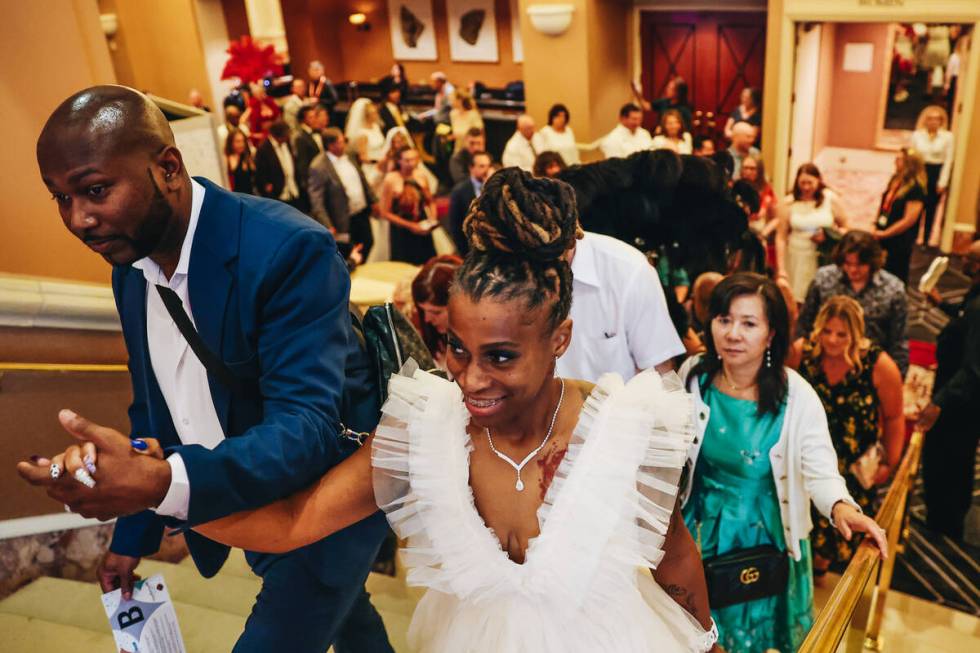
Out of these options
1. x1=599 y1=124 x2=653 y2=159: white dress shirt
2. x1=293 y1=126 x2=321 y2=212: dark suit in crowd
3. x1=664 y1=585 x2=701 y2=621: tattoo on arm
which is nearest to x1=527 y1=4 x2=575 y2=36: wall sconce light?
x1=599 y1=124 x2=653 y2=159: white dress shirt

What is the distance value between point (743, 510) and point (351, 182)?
231 inches

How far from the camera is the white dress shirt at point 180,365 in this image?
176 centimetres

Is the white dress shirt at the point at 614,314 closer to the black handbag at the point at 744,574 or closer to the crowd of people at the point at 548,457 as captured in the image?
the crowd of people at the point at 548,457

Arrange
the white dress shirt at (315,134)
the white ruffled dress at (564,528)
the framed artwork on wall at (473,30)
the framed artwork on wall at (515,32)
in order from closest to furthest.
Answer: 1. the white ruffled dress at (564,528)
2. the white dress shirt at (315,134)
3. the framed artwork on wall at (515,32)
4. the framed artwork on wall at (473,30)

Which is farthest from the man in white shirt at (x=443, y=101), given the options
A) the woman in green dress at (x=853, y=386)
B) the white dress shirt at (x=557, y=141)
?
the woman in green dress at (x=853, y=386)

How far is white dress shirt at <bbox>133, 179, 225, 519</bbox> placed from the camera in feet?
5.76

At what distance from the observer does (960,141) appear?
9242 millimetres

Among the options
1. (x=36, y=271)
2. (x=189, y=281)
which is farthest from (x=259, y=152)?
(x=189, y=281)

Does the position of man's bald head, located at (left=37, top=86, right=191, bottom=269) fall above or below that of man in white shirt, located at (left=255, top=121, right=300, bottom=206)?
above

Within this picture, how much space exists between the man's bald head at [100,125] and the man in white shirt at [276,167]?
7.51 meters

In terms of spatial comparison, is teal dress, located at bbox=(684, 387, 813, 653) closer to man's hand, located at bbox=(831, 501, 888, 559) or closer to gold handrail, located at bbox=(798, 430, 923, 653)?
gold handrail, located at bbox=(798, 430, 923, 653)

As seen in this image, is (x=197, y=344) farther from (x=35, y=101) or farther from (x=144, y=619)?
(x=35, y=101)

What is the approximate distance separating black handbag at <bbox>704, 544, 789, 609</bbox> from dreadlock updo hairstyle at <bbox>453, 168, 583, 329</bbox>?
158 centimetres

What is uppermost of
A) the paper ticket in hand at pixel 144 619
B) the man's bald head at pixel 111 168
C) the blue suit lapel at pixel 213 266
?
the man's bald head at pixel 111 168
